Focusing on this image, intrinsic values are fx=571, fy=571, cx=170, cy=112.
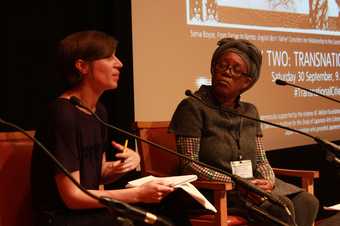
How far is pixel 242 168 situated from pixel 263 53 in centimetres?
157

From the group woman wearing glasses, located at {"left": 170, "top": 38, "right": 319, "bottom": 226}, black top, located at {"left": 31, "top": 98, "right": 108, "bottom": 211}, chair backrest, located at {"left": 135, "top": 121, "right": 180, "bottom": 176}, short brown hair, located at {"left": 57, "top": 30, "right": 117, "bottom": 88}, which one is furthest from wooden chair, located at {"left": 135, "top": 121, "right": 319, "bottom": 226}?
short brown hair, located at {"left": 57, "top": 30, "right": 117, "bottom": 88}

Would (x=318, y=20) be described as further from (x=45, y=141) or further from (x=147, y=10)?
(x=45, y=141)

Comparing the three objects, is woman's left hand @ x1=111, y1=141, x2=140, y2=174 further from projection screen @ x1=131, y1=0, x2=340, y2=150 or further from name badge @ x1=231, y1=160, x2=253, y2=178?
projection screen @ x1=131, y1=0, x2=340, y2=150

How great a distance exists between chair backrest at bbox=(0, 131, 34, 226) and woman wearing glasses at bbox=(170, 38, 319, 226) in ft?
2.39

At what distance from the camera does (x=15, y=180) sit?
2131 mm

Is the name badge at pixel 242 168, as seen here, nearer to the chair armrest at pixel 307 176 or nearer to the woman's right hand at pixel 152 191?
the chair armrest at pixel 307 176

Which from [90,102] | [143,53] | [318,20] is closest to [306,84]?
[318,20]

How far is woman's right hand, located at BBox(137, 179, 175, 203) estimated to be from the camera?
6.41ft

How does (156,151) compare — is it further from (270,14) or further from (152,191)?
(270,14)

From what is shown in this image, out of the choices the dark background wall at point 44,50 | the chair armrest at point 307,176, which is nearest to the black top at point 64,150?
the dark background wall at point 44,50

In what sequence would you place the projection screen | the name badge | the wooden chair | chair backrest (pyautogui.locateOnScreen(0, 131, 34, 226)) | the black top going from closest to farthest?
the black top, chair backrest (pyautogui.locateOnScreen(0, 131, 34, 226)), the wooden chair, the name badge, the projection screen

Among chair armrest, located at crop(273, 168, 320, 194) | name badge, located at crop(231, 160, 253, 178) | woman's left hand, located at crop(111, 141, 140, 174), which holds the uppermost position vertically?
woman's left hand, located at crop(111, 141, 140, 174)

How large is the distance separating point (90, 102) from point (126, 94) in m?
1.13

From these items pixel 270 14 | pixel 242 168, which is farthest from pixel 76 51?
pixel 270 14
